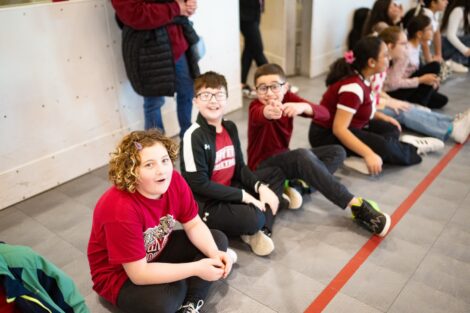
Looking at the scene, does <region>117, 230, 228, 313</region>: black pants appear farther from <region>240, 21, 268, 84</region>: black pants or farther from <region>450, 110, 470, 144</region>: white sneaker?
<region>240, 21, 268, 84</region>: black pants

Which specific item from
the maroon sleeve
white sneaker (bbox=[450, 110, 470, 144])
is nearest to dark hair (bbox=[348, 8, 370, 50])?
white sneaker (bbox=[450, 110, 470, 144])

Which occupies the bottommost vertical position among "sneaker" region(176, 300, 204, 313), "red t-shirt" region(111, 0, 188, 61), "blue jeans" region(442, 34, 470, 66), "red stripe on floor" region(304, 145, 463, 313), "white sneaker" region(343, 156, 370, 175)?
"red stripe on floor" region(304, 145, 463, 313)

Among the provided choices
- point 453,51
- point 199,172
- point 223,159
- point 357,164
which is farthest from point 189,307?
point 453,51

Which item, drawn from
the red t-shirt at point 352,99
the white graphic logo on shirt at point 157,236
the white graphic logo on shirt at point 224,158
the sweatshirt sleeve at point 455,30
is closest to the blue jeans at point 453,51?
the sweatshirt sleeve at point 455,30

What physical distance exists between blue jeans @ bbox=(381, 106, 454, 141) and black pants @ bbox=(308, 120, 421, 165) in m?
0.36

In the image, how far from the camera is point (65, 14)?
2240 mm

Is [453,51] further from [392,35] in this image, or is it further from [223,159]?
[223,159]

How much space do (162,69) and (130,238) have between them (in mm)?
1360

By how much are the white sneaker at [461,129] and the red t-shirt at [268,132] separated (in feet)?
3.84

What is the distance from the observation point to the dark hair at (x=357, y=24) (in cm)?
457

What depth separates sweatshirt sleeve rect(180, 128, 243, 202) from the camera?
1710mm

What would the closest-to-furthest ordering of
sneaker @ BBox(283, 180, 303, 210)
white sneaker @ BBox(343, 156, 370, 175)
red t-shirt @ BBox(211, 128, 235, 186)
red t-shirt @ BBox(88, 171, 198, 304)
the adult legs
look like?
red t-shirt @ BBox(88, 171, 198, 304) < red t-shirt @ BBox(211, 128, 235, 186) < sneaker @ BBox(283, 180, 303, 210) < white sneaker @ BBox(343, 156, 370, 175) < the adult legs

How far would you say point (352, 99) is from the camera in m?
2.28

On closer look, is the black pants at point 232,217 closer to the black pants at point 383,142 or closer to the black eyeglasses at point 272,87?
the black eyeglasses at point 272,87
